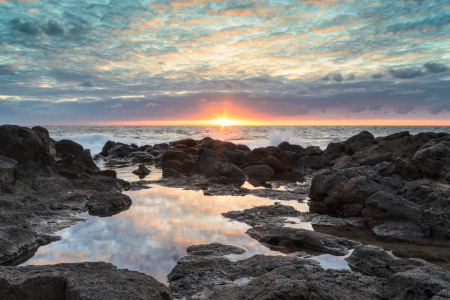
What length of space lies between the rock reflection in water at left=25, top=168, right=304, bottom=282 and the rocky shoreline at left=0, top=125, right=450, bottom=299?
347mm

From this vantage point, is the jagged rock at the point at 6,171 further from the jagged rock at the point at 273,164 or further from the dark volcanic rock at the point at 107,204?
the jagged rock at the point at 273,164

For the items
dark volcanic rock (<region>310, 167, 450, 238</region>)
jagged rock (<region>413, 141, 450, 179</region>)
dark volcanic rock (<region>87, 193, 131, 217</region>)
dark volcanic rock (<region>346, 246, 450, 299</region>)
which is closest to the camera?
dark volcanic rock (<region>346, 246, 450, 299</region>)

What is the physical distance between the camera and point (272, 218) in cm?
890

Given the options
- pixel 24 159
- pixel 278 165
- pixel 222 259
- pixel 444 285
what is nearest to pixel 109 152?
pixel 278 165

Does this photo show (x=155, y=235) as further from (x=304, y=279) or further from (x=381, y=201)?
(x=381, y=201)

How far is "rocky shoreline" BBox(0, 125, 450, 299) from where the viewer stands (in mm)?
3869

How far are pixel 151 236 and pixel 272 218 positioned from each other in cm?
323

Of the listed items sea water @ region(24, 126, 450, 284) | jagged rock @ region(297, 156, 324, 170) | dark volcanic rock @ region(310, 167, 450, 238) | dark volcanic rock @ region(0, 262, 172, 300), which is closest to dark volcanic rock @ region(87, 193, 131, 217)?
sea water @ region(24, 126, 450, 284)

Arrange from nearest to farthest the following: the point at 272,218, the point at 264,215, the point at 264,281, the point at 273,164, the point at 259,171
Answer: the point at 264,281 → the point at 272,218 → the point at 264,215 → the point at 259,171 → the point at 273,164

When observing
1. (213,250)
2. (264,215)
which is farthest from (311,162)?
(213,250)

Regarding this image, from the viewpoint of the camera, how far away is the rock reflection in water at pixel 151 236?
5922 millimetres

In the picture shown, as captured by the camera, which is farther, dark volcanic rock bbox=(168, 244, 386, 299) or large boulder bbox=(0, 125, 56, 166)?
large boulder bbox=(0, 125, 56, 166)

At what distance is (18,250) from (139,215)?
3263 millimetres

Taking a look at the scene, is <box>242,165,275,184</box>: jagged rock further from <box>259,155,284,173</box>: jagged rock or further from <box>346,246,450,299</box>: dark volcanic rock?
<box>346,246,450,299</box>: dark volcanic rock
